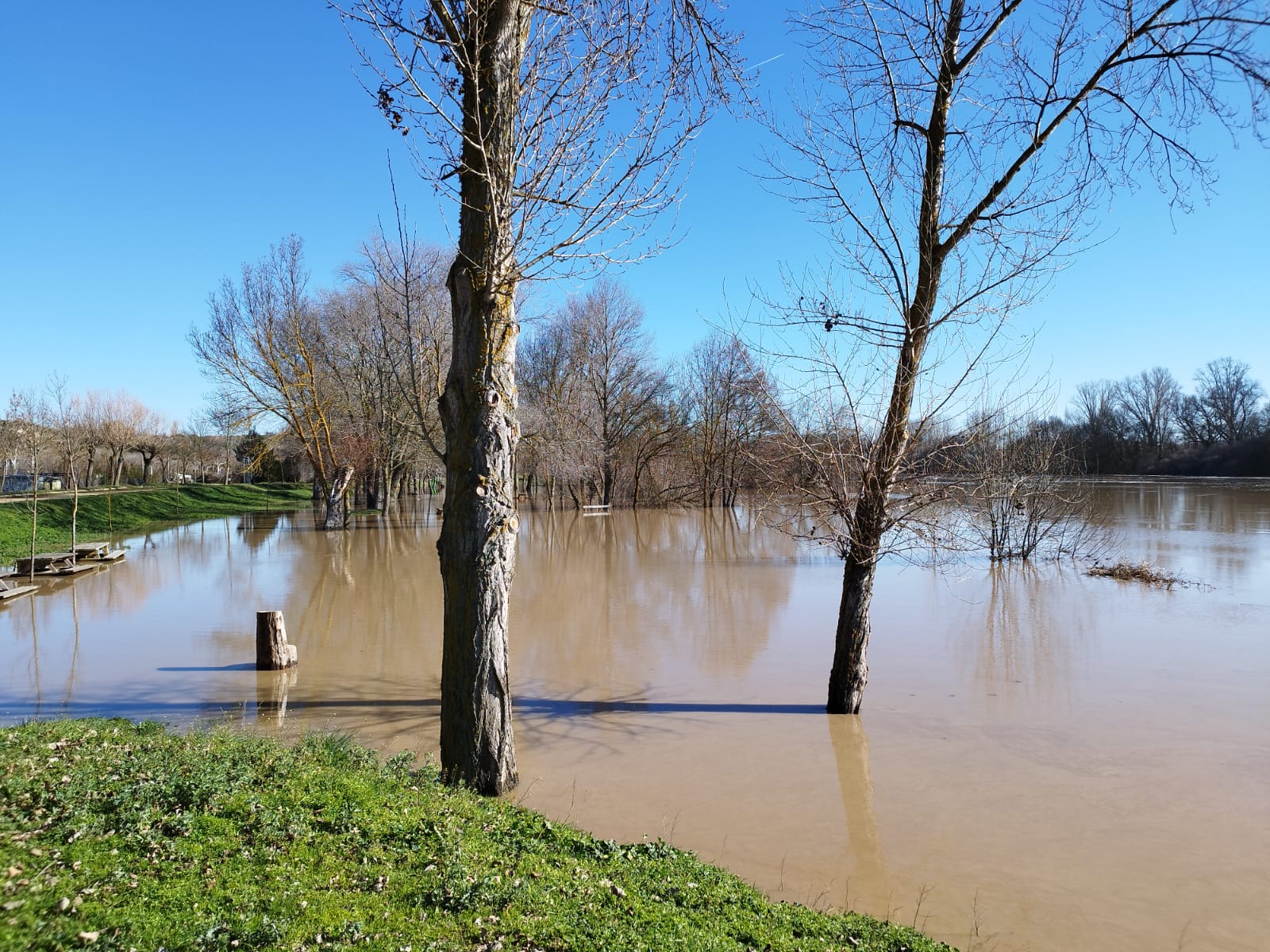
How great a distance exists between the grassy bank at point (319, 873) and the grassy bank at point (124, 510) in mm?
19625

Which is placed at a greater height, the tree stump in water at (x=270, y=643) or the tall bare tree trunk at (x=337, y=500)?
the tall bare tree trunk at (x=337, y=500)

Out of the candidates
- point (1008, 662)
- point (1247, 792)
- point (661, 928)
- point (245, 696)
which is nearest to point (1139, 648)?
point (1008, 662)

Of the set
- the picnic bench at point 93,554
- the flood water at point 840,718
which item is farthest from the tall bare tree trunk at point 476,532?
the picnic bench at point 93,554

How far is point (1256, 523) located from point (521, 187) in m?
34.3

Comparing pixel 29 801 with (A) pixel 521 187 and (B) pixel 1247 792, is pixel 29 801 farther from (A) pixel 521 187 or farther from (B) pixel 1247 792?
(B) pixel 1247 792

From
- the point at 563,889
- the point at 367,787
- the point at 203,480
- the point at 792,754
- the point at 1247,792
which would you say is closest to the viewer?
the point at 563,889

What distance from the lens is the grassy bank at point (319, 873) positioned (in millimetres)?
3020

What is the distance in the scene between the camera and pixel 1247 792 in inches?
263

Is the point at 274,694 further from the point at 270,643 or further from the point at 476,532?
the point at 476,532

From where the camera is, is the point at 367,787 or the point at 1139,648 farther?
the point at 1139,648

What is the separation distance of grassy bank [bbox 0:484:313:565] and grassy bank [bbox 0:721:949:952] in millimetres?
19625

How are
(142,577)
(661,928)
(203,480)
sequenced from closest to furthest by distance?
(661,928), (142,577), (203,480)

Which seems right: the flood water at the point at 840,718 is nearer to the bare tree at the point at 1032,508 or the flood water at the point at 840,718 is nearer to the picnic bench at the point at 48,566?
the bare tree at the point at 1032,508

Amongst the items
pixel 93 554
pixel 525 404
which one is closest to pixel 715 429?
pixel 525 404
